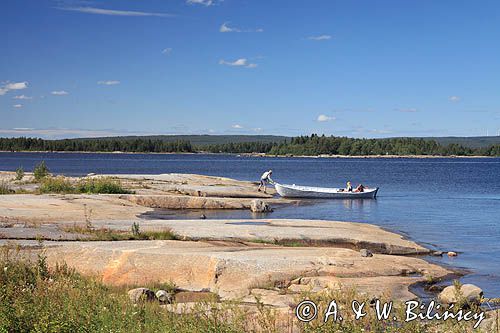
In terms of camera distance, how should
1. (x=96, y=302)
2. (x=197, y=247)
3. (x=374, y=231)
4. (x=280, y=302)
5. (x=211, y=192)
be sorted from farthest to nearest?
(x=211, y=192) → (x=374, y=231) → (x=197, y=247) → (x=280, y=302) → (x=96, y=302)

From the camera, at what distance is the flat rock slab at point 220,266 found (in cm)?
1598

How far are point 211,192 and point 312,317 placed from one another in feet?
121

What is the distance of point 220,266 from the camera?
1650 centimetres

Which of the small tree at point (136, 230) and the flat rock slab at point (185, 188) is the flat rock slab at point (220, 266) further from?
the flat rock slab at point (185, 188)

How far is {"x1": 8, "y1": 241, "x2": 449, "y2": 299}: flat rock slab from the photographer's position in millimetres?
15977

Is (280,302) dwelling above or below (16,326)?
below

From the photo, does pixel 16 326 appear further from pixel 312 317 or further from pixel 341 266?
pixel 341 266

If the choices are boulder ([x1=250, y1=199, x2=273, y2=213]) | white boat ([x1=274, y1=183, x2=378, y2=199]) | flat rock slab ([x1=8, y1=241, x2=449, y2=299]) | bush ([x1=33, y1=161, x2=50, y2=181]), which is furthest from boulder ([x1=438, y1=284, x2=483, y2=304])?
white boat ([x1=274, y1=183, x2=378, y2=199])

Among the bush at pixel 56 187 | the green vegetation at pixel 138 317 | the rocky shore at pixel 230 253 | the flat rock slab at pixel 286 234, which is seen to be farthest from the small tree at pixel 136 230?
the bush at pixel 56 187

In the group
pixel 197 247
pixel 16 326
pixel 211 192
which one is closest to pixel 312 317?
pixel 16 326

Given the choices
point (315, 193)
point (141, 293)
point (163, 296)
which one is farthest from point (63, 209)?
point (315, 193)

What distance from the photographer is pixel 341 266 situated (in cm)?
1759

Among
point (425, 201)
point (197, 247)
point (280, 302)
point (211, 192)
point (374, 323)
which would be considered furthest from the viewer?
point (425, 201)

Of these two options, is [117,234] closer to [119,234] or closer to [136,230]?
[119,234]
